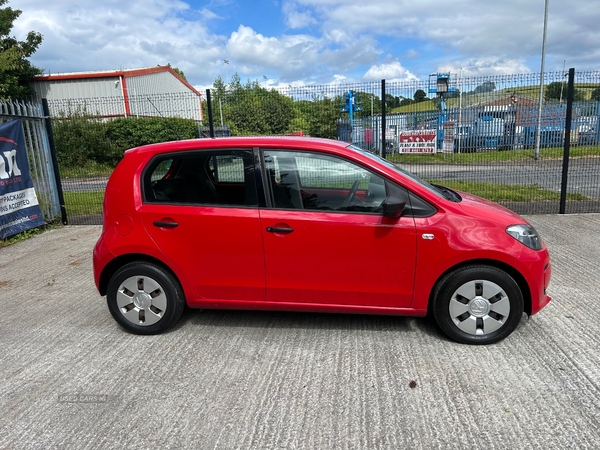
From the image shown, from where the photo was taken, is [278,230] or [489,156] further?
[489,156]

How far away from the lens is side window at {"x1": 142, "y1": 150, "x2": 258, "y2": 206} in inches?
151

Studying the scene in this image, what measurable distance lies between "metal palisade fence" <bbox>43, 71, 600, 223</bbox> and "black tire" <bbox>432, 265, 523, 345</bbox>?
16.8 feet

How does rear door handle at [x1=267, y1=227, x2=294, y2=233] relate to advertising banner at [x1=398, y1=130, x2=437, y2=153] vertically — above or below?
below

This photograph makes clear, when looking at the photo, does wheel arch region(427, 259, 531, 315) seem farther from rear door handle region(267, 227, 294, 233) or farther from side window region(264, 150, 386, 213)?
rear door handle region(267, 227, 294, 233)

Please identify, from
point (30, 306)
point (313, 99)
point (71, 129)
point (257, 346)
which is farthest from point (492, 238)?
point (71, 129)

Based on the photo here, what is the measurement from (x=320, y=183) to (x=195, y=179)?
1091mm

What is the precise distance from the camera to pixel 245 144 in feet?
12.6

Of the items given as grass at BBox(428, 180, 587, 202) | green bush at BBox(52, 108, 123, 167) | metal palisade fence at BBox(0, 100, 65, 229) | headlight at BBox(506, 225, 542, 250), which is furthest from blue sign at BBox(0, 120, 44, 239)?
grass at BBox(428, 180, 587, 202)

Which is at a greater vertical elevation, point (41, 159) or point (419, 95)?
point (419, 95)

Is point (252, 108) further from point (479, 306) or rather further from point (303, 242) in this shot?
point (479, 306)

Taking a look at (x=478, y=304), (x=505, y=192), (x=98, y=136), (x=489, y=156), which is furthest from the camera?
(x=98, y=136)

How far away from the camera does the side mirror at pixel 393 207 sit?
3432 millimetres

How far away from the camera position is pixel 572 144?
8.59 m

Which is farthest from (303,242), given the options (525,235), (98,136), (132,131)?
(132,131)
